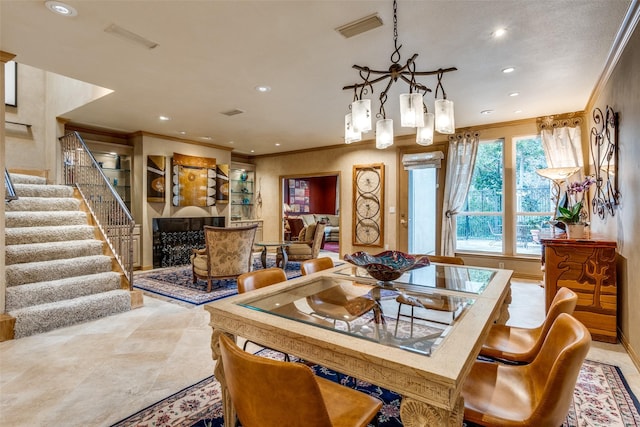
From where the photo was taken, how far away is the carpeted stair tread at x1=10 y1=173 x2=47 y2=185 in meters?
4.84

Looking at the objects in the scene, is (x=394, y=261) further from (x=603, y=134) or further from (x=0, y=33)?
(x=0, y=33)

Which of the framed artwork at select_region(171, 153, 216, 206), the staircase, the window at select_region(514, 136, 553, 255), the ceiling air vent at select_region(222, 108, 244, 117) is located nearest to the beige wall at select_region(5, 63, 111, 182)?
the staircase

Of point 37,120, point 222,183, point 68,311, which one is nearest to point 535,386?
point 68,311

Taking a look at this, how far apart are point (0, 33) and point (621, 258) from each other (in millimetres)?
5711

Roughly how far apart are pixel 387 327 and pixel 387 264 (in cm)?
72

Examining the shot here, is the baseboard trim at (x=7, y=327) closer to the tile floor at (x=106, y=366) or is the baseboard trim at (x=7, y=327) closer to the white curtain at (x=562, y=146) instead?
the tile floor at (x=106, y=366)

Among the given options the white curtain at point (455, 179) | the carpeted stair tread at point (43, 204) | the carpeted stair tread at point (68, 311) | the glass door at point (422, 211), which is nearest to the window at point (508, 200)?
the white curtain at point (455, 179)

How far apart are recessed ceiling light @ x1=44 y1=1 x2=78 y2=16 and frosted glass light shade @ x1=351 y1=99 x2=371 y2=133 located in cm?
220

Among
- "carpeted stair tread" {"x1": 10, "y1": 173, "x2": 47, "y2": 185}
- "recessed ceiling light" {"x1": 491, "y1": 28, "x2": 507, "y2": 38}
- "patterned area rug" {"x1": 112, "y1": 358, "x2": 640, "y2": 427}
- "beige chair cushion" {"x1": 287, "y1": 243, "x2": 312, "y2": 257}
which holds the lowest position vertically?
"patterned area rug" {"x1": 112, "y1": 358, "x2": 640, "y2": 427}

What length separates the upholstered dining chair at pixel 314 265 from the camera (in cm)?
248

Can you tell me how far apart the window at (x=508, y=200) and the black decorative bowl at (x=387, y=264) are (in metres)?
3.83

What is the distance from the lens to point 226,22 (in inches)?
97.3

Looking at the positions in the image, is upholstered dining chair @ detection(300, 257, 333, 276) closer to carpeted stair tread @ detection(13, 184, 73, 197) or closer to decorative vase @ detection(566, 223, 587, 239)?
decorative vase @ detection(566, 223, 587, 239)

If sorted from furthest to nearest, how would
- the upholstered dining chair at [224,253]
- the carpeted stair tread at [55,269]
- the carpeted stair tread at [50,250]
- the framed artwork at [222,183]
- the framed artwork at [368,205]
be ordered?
the framed artwork at [222,183]
the framed artwork at [368,205]
the upholstered dining chair at [224,253]
the carpeted stair tread at [50,250]
the carpeted stair tread at [55,269]
